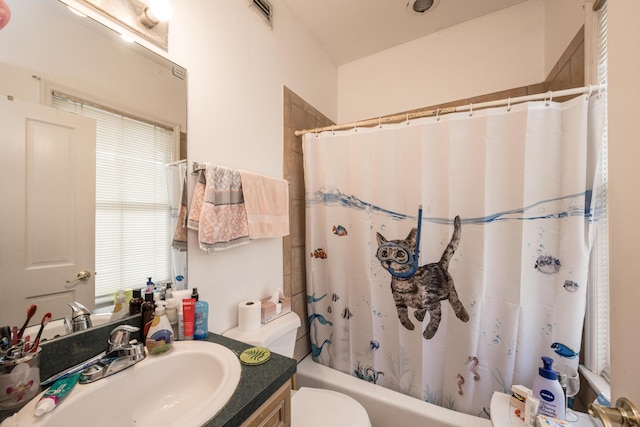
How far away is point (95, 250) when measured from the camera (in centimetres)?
84

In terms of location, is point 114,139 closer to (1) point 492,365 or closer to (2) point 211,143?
(2) point 211,143

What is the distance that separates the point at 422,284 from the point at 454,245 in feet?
0.91

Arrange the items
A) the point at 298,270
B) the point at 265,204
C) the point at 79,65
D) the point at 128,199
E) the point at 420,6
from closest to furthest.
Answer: the point at 79,65, the point at 128,199, the point at 265,204, the point at 420,6, the point at 298,270

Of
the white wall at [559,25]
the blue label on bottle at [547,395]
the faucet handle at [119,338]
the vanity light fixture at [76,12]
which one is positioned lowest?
the blue label on bottle at [547,395]

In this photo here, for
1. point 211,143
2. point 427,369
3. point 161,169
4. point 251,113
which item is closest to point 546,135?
point 427,369

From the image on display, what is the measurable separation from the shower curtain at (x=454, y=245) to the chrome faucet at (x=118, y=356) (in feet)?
3.58

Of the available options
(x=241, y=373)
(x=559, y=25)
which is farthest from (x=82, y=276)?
(x=559, y=25)

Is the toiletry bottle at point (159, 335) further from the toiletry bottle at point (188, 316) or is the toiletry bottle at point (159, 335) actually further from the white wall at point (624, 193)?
the white wall at point (624, 193)

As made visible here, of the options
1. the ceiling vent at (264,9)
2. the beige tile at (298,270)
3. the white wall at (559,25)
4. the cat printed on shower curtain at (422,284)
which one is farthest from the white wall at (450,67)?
the beige tile at (298,270)

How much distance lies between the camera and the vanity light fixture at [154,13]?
945 millimetres

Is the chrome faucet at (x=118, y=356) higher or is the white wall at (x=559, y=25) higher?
the white wall at (x=559, y=25)

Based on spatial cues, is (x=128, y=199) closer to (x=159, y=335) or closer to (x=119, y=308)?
(x=119, y=308)

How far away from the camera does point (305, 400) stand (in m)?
1.31

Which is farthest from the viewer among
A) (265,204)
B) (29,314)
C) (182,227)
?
(265,204)
